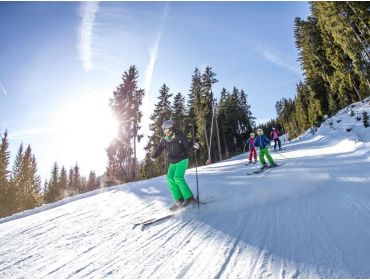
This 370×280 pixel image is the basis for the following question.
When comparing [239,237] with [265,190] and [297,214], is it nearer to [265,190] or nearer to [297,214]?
[297,214]

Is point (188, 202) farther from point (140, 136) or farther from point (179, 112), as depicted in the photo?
point (179, 112)

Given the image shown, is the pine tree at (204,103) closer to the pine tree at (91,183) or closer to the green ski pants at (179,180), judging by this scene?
the pine tree at (91,183)

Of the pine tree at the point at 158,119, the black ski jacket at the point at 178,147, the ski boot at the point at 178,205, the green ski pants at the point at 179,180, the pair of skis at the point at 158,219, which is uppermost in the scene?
the pine tree at the point at 158,119

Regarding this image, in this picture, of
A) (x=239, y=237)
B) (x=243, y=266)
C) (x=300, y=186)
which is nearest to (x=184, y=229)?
(x=239, y=237)

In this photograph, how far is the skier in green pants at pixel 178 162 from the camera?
21.4 ft

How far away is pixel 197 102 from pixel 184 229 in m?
45.7

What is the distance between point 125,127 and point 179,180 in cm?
2919

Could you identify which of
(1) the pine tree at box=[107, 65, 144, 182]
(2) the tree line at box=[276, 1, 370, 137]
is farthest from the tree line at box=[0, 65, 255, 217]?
(2) the tree line at box=[276, 1, 370, 137]

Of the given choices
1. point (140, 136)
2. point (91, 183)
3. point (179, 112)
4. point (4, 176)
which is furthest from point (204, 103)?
point (91, 183)

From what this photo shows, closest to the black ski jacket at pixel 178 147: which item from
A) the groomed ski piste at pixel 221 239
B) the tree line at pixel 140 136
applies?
the groomed ski piste at pixel 221 239

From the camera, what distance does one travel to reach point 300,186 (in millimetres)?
6922

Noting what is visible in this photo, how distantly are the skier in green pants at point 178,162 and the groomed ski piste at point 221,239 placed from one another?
430 millimetres

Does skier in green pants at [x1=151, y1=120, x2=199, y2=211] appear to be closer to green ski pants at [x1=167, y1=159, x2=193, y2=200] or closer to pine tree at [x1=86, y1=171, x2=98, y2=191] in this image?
green ski pants at [x1=167, y1=159, x2=193, y2=200]

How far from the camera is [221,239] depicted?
4105 millimetres
